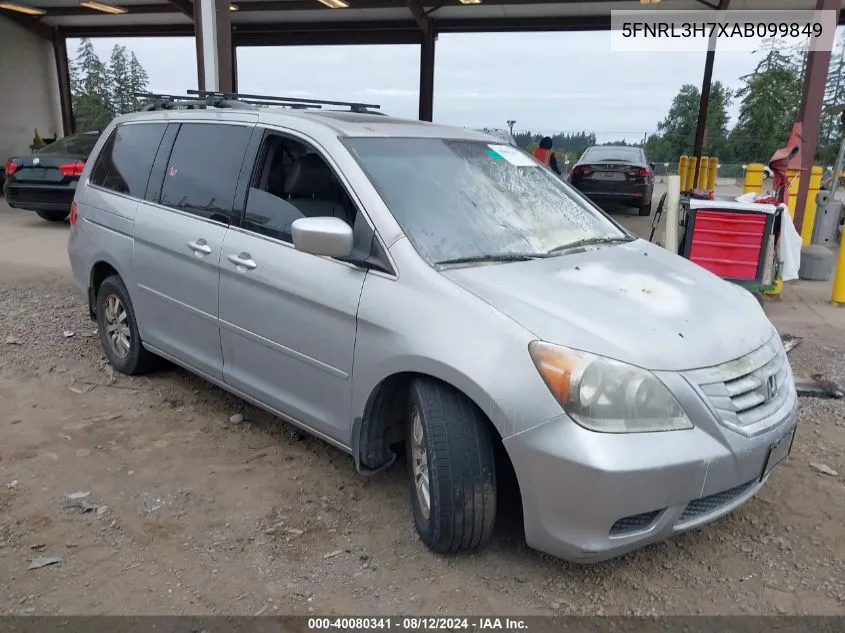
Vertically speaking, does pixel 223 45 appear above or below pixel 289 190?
above

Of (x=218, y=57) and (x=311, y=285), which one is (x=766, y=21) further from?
(x=311, y=285)

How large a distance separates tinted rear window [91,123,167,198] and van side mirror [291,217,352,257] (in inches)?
76.4

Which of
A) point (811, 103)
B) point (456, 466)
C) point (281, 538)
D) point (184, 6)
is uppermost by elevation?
point (184, 6)

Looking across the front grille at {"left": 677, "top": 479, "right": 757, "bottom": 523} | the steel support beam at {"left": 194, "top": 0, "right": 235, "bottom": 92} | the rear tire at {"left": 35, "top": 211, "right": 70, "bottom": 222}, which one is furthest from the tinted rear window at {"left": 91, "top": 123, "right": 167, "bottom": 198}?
the rear tire at {"left": 35, "top": 211, "right": 70, "bottom": 222}

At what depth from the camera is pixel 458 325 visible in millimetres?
2508

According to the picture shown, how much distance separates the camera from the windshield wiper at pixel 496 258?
2803 mm

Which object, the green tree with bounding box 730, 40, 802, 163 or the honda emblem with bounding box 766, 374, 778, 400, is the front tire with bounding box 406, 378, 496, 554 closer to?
the honda emblem with bounding box 766, 374, 778, 400

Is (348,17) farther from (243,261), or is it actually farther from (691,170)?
(243,261)

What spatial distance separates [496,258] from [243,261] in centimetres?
131

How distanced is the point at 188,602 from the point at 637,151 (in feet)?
47.2

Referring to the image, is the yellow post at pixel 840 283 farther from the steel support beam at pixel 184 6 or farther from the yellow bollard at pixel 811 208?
the steel support beam at pixel 184 6

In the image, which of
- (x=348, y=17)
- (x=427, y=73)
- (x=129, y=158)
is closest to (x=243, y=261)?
(x=129, y=158)

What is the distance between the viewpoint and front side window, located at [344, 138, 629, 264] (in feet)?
9.66

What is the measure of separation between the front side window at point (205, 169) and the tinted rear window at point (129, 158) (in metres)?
0.28
